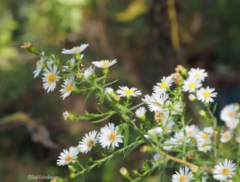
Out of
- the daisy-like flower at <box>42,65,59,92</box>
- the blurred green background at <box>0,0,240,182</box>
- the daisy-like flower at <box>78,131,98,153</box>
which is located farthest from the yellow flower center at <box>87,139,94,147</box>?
the blurred green background at <box>0,0,240,182</box>

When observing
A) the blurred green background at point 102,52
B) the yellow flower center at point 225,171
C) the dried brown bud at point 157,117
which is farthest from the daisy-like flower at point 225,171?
the blurred green background at point 102,52

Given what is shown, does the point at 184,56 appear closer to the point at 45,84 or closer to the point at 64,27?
the point at 64,27

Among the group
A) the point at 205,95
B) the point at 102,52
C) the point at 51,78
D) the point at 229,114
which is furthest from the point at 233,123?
the point at 102,52

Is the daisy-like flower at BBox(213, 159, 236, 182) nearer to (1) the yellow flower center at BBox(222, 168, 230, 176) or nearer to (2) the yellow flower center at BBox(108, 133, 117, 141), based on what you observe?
(1) the yellow flower center at BBox(222, 168, 230, 176)

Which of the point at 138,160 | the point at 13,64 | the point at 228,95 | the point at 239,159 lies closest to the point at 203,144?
the point at 239,159

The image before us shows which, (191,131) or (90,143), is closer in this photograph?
(90,143)

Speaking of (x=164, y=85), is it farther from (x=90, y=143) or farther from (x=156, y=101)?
(x=90, y=143)
